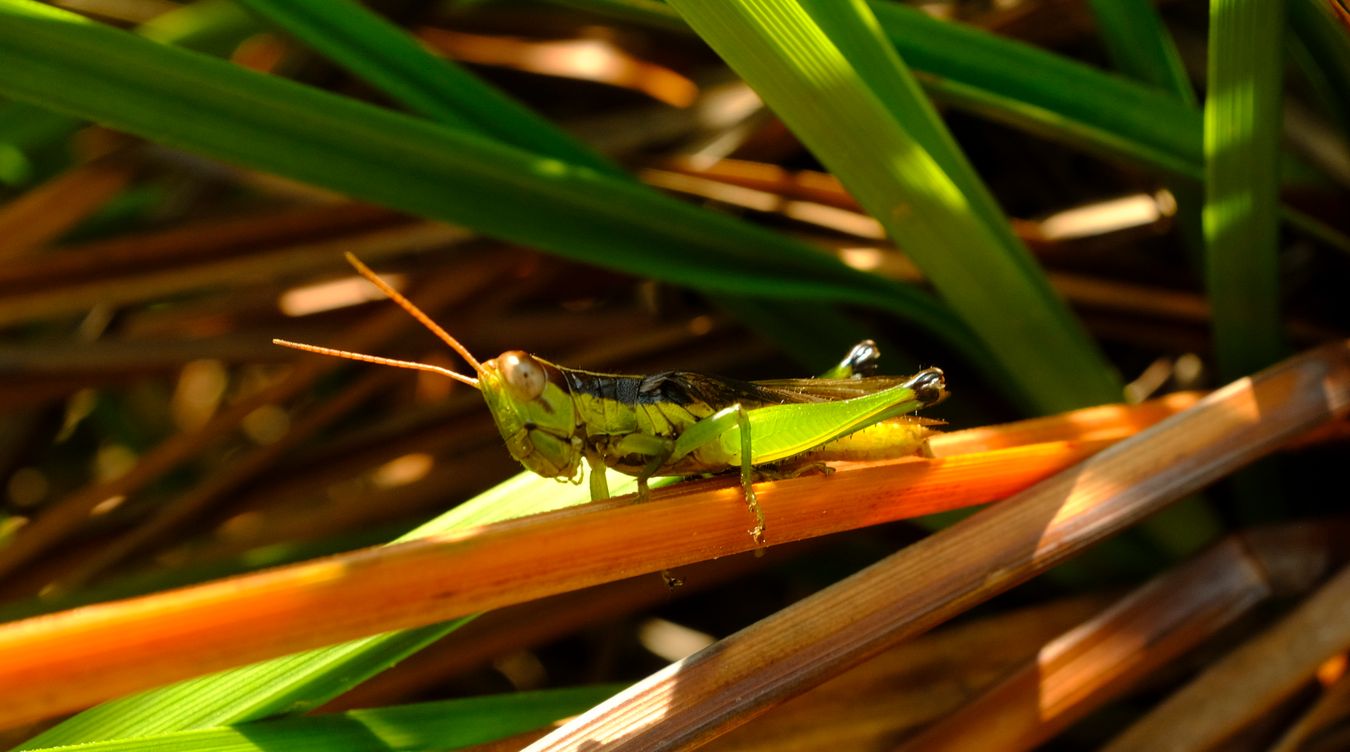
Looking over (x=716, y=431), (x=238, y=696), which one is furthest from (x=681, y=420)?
(x=238, y=696)

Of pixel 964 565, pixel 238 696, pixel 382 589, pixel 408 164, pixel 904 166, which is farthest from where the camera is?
pixel 408 164

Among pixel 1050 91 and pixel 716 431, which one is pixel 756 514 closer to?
pixel 716 431

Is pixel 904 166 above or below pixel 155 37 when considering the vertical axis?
below

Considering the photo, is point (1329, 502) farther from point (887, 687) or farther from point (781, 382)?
point (781, 382)

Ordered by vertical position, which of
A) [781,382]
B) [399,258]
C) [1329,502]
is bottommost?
[1329,502]

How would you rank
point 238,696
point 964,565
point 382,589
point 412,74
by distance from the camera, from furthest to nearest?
1. point 412,74
2. point 964,565
3. point 238,696
4. point 382,589

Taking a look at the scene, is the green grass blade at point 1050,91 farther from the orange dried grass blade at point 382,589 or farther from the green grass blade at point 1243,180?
the orange dried grass blade at point 382,589

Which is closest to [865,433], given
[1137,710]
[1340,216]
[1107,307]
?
[1137,710]
